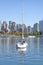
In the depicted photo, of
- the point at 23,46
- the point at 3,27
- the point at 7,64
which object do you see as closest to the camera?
the point at 7,64

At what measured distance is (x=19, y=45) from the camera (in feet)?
118

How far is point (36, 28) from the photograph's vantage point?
182 meters

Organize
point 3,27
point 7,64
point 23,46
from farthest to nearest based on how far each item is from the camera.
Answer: point 3,27 < point 23,46 < point 7,64

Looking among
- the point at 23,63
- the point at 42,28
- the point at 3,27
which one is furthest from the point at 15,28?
the point at 23,63

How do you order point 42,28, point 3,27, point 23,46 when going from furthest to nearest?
point 42,28 → point 3,27 → point 23,46

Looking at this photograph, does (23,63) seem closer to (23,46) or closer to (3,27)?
(23,46)

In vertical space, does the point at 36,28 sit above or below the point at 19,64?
above

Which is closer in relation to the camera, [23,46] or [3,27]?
[23,46]

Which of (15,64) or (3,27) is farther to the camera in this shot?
(3,27)

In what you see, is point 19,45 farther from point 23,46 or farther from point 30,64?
point 30,64

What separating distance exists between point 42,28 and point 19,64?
15713 cm

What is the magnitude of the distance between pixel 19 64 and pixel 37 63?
1.56m

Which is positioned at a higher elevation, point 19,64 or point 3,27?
point 3,27

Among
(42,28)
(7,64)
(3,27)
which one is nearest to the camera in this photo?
(7,64)
